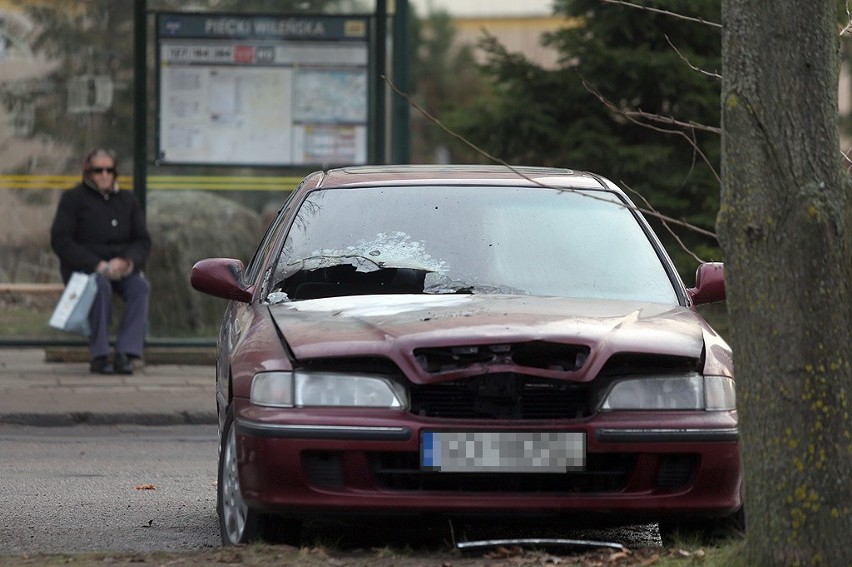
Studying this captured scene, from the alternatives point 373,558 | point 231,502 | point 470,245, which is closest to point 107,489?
point 231,502

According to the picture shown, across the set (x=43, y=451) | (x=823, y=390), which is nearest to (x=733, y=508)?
(x=823, y=390)

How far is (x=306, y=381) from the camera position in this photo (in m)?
5.36

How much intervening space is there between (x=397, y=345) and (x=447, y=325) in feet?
0.68

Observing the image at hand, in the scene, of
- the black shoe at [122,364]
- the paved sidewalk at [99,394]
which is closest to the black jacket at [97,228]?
the black shoe at [122,364]

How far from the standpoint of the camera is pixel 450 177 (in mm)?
6887

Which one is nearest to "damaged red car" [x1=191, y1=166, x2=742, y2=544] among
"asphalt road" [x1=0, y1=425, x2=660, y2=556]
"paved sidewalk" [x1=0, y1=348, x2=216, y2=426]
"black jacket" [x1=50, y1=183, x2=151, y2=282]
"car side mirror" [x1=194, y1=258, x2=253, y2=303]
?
"asphalt road" [x1=0, y1=425, x2=660, y2=556]

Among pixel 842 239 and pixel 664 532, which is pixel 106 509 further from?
pixel 842 239

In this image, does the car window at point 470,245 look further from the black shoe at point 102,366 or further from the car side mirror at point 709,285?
the black shoe at point 102,366

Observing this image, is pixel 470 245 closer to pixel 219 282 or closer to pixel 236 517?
pixel 219 282

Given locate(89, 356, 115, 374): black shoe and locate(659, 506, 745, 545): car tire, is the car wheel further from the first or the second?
locate(89, 356, 115, 374): black shoe

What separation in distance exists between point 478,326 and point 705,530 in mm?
1098

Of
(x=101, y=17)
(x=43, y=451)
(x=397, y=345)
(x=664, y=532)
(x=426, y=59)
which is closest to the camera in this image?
(x=397, y=345)

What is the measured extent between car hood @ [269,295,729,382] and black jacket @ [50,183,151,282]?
7.19m

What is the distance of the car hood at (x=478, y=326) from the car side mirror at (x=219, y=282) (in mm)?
392
